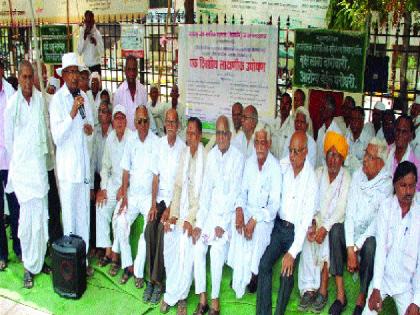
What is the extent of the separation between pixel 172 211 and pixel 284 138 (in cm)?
194

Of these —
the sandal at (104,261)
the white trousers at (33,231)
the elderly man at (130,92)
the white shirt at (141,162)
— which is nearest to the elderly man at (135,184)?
the white shirt at (141,162)

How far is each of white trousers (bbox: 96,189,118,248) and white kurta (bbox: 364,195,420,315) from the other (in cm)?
279

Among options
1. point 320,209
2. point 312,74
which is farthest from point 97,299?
point 312,74

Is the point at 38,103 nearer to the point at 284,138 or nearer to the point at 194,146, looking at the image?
the point at 194,146

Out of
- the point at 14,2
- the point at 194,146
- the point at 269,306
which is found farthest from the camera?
the point at 14,2

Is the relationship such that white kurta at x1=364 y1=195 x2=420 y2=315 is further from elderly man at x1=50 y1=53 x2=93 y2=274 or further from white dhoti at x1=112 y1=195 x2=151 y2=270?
elderly man at x1=50 y1=53 x2=93 y2=274

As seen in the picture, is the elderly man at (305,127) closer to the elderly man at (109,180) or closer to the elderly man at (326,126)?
the elderly man at (326,126)

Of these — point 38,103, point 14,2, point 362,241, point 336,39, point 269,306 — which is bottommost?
point 269,306

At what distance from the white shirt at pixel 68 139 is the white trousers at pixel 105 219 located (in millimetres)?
355

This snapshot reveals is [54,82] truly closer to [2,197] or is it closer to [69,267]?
[2,197]

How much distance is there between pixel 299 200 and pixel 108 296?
7.22ft

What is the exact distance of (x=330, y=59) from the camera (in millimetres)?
6281

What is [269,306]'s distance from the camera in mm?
4227

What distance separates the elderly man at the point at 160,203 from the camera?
191 inches
